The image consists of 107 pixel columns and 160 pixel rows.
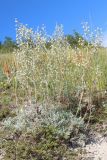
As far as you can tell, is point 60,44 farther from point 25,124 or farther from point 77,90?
point 25,124

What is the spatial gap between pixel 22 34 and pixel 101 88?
86.8 inches

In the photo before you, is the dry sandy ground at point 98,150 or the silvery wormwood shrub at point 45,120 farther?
→ the silvery wormwood shrub at point 45,120

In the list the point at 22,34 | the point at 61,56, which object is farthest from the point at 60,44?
the point at 22,34

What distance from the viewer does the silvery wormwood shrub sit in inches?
261

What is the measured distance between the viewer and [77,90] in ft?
25.1

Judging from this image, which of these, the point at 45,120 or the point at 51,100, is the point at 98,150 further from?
the point at 51,100

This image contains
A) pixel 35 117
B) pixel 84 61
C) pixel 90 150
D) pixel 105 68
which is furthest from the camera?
pixel 105 68

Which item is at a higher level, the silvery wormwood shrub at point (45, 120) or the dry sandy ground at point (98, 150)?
the silvery wormwood shrub at point (45, 120)

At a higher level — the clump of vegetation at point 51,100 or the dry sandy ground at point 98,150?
the clump of vegetation at point 51,100

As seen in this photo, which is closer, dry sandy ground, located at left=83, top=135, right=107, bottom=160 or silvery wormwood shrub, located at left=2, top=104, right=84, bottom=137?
dry sandy ground, located at left=83, top=135, right=107, bottom=160

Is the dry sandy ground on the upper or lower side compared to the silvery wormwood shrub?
lower

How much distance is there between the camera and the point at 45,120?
673 centimetres

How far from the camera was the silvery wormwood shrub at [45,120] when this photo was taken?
663 cm

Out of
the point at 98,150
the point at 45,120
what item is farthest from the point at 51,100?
the point at 98,150
